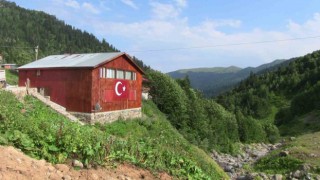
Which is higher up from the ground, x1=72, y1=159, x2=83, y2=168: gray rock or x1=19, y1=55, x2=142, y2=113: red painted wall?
x1=19, y1=55, x2=142, y2=113: red painted wall

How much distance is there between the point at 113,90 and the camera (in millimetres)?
36938

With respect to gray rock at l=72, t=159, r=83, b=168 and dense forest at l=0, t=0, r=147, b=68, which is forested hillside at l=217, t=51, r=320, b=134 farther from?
gray rock at l=72, t=159, r=83, b=168

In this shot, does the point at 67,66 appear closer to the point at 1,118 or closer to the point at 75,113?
the point at 75,113

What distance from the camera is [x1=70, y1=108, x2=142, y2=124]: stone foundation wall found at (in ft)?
110

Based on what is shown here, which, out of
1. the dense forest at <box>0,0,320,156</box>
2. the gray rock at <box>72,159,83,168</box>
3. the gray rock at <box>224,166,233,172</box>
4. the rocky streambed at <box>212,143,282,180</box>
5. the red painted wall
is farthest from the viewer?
the dense forest at <box>0,0,320,156</box>

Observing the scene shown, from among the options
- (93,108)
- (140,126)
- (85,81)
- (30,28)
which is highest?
(30,28)

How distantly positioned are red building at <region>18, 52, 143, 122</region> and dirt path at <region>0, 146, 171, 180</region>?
23802 mm

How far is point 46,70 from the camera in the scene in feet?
122

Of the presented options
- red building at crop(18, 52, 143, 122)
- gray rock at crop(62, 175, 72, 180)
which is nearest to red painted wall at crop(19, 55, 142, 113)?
red building at crop(18, 52, 143, 122)

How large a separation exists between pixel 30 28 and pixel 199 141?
6438 inches

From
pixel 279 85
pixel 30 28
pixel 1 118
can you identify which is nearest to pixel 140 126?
pixel 1 118

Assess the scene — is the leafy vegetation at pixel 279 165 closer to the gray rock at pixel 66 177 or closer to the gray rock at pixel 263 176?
the gray rock at pixel 263 176

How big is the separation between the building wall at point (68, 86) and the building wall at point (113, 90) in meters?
0.79

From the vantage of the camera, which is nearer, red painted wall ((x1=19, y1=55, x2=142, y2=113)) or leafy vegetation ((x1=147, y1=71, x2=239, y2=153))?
red painted wall ((x1=19, y1=55, x2=142, y2=113))
